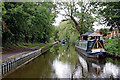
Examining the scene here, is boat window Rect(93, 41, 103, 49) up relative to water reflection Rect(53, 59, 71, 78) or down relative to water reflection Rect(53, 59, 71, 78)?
up

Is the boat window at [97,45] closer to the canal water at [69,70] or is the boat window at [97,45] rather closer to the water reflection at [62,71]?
the canal water at [69,70]

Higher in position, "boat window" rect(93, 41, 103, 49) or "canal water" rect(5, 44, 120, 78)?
"boat window" rect(93, 41, 103, 49)

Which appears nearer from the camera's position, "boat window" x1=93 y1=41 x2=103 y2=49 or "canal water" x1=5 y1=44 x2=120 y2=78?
"canal water" x1=5 y1=44 x2=120 y2=78

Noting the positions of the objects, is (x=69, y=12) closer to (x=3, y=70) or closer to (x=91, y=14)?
(x=91, y=14)

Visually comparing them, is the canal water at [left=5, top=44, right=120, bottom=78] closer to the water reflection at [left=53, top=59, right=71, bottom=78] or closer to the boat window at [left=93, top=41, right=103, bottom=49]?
the water reflection at [left=53, top=59, right=71, bottom=78]

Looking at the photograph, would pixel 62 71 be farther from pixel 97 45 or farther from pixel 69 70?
pixel 97 45

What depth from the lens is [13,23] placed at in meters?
16.1

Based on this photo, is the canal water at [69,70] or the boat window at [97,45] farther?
the boat window at [97,45]

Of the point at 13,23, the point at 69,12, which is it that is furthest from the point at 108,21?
the point at 13,23

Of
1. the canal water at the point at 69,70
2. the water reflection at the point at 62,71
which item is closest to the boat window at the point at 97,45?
the canal water at the point at 69,70

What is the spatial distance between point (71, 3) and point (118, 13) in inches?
522

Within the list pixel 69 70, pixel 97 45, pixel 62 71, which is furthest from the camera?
pixel 97 45

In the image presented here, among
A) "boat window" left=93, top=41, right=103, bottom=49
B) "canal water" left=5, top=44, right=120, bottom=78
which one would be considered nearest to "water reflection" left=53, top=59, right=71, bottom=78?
"canal water" left=5, top=44, right=120, bottom=78

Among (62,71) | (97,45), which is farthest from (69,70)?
(97,45)
